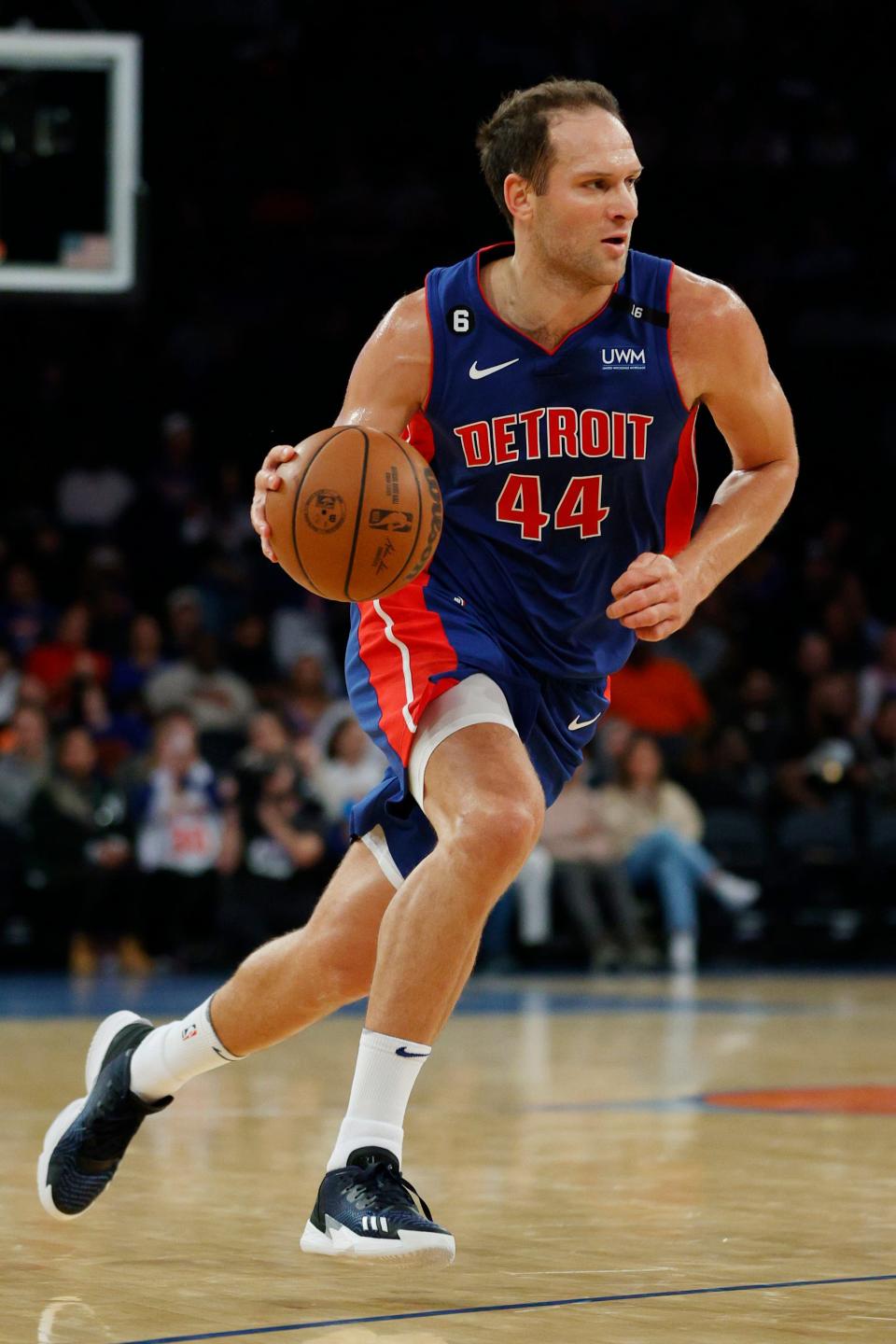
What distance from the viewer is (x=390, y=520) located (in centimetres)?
359

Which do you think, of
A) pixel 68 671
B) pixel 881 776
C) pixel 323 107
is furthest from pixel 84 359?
pixel 881 776

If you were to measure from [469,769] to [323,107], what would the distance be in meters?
13.1

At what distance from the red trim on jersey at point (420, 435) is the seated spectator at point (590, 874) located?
8132 mm

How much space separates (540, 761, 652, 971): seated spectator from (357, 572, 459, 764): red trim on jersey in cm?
816

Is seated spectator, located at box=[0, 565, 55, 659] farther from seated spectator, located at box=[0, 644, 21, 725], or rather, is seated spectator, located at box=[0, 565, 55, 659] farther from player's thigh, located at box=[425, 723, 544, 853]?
player's thigh, located at box=[425, 723, 544, 853]

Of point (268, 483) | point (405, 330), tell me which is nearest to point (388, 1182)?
point (268, 483)

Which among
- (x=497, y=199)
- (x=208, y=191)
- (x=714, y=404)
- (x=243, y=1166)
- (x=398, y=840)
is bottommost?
(x=243, y=1166)

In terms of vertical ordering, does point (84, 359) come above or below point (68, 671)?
above

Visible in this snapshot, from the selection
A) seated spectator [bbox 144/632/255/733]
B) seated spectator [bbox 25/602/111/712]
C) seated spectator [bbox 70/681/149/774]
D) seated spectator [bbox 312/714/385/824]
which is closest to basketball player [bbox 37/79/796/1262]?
seated spectator [bbox 312/714/385/824]

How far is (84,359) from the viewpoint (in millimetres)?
16281

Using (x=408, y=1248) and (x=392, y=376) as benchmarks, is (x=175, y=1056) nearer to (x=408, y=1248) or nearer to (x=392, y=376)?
(x=408, y=1248)

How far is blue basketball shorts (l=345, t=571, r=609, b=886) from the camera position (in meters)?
3.76

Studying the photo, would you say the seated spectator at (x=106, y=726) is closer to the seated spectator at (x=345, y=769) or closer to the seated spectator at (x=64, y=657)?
the seated spectator at (x=64, y=657)

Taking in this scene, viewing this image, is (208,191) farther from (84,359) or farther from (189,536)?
(189,536)
